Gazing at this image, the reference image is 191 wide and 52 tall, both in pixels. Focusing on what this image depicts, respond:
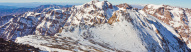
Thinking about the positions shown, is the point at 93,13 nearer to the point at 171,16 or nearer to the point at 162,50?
the point at 162,50

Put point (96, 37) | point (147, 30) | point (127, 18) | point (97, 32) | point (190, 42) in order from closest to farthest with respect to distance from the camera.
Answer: point (96, 37) → point (97, 32) → point (147, 30) → point (127, 18) → point (190, 42)

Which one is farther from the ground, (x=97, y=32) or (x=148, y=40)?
(x=97, y=32)

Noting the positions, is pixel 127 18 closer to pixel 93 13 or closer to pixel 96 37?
Answer: pixel 96 37

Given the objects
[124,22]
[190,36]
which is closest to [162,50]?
[124,22]

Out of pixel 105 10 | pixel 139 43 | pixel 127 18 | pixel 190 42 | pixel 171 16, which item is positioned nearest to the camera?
pixel 139 43

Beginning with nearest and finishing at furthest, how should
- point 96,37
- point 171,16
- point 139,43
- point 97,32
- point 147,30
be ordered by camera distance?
point 139,43 < point 96,37 < point 97,32 < point 147,30 < point 171,16

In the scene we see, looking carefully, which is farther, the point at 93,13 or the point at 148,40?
the point at 93,13

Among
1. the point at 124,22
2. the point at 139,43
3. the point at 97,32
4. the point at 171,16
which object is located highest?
the point at 171,16

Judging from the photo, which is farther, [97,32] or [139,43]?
[97,32]

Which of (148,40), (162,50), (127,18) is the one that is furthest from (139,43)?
(127,18)
